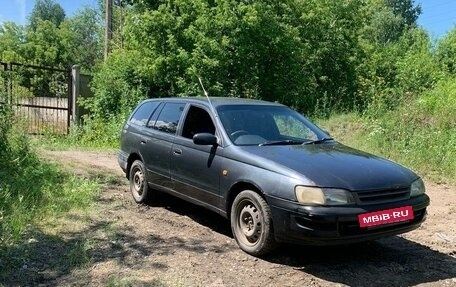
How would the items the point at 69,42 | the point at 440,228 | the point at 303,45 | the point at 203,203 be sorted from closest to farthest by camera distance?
the point at 203,203 < the point at 440,228 < the point at 303,45 < the point at 69,42

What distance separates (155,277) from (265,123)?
2.32 meters

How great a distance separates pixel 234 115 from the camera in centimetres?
561

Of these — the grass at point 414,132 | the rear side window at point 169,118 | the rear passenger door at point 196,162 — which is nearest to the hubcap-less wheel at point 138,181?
the rear side window at point 169,118

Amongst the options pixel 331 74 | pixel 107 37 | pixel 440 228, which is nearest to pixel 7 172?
pixel 440 228

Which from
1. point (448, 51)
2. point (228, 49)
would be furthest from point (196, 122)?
point (448, 51)

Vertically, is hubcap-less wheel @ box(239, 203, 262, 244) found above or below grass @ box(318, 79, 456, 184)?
below

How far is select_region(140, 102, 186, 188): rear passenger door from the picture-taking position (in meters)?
6.11

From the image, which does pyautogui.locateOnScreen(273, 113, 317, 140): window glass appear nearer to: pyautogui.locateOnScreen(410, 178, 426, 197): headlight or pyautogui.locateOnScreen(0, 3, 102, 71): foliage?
pyautogui.locateOnScreen(410, 178, 426, 197): headlight

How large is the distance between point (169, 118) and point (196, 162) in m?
1.11

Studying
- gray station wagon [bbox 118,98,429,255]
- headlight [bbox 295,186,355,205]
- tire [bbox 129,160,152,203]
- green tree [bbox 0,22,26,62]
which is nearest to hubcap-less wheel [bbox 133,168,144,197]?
tire [bbox 129,160,152,203]

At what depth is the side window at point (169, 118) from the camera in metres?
6.19

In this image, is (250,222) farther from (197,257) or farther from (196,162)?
(196,162)

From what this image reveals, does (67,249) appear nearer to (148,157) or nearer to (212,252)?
(212,252)

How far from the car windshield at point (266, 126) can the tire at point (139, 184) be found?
1.78 metres
